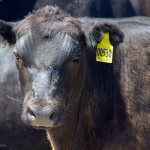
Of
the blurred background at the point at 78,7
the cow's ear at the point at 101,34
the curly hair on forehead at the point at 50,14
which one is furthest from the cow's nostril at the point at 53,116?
the blurred background at the point at 78,7

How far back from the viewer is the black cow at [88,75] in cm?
292

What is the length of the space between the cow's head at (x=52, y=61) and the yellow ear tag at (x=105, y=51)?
0.24ft

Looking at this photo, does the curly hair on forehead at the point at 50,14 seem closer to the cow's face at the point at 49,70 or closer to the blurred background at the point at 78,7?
the cow's face at the point at 49,70

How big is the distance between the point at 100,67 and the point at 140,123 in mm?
1033

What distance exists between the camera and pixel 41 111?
2479 millimetres

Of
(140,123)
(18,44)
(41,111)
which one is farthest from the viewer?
(140,123)

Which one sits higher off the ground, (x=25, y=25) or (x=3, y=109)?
(x=25, y=25)

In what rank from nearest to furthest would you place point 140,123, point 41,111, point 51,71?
1. point 41,111
2. point 51,71
3. point 140,123

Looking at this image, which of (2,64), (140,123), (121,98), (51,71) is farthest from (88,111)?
(2,64)

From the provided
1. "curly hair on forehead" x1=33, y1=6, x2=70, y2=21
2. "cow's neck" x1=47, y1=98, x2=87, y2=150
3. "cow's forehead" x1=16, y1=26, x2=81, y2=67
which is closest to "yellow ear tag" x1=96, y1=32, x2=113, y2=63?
"cow's forehead" x1=16, y1=26, x2=81, y2=67

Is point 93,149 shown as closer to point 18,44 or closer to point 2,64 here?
point 18,44

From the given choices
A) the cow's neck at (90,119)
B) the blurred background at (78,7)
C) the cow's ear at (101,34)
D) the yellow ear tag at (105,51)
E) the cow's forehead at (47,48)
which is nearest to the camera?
the cow's forehead at (47,48)

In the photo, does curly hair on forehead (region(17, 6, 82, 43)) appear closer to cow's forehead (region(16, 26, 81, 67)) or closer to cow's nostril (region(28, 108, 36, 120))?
cow's forehead (region(16, 26, 81, 67))

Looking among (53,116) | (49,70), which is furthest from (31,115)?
(49,70)
